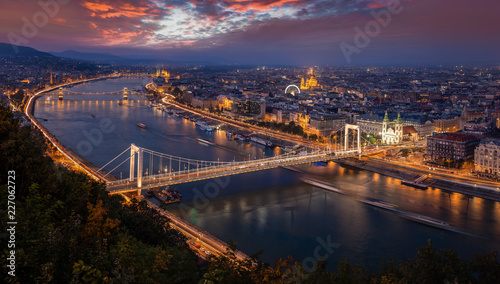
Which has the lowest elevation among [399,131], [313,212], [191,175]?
[313,212]

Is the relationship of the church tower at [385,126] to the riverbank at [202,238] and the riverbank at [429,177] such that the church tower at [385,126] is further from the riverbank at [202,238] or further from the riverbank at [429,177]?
the riverbank at [202,238]

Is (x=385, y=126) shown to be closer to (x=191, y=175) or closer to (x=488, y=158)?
(x=488, y=158)

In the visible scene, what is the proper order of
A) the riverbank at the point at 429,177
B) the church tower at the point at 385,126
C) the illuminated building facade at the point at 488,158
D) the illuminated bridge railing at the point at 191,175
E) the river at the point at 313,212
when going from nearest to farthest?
the river at the point at 313,212 < the illuminated bridge railing at the point at 191,175 < the riverbank at the point at 429,177 < the illuminated building facade at the point at 488,158 < the church tower at the point at 385,126

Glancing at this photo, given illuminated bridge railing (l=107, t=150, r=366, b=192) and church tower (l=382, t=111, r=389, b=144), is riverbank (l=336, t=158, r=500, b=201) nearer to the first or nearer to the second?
illuminated bridge railing (l=107, t=150, r=366, b=192)

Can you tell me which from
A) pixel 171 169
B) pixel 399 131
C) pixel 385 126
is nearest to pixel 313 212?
pixel 171 169

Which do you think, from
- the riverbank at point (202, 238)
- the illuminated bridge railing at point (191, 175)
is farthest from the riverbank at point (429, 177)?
the riverbank at point (202, 238)

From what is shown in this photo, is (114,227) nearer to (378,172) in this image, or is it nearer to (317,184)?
(317,184)
